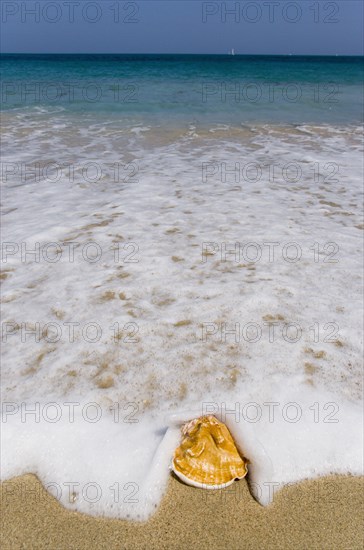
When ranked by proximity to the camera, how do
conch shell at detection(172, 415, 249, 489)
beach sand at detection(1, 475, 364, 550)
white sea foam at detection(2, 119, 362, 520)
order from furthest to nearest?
white sea foam at detection(2, 119, 362, 520) → conch shell at detection(172, 415, 249, 489) → beach sand at detection(1, 475, 364, 550)

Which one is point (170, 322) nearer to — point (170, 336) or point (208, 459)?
point (170, 336)

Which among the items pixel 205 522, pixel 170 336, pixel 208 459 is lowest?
pixel 205 522

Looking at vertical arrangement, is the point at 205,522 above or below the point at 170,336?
below

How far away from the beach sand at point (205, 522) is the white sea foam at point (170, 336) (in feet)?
0.26

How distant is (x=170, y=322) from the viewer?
336 centimetres

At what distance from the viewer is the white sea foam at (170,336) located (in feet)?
7.39

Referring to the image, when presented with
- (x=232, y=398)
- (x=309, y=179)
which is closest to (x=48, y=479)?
(x=232, y=398)

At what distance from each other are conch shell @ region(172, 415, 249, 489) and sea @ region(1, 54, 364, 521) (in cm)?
8

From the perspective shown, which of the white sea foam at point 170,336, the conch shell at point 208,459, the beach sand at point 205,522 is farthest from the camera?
the white sea foam at point 170,336

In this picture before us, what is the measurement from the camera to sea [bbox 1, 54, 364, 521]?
89.4 inches

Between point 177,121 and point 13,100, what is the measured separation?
26.9 ft

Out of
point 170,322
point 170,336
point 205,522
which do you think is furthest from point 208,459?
point 170,322

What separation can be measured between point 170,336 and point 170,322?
0.59 feet

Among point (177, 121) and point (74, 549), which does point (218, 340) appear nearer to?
point (74, 549)
